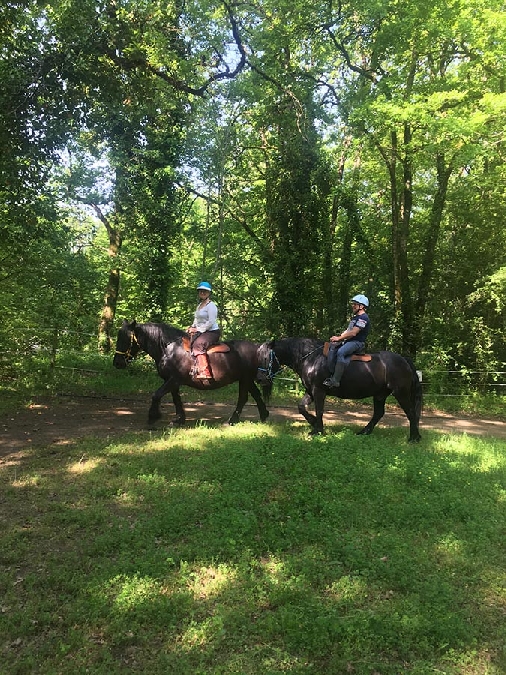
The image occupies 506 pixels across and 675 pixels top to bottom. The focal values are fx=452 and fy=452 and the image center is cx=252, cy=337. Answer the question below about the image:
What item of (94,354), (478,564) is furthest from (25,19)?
(478,564)

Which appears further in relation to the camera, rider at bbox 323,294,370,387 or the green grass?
rider at bbox 323,294,370,387

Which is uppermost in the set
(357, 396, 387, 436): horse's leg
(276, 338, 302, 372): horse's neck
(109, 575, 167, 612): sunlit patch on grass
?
(276, 338, 302, 372): horse's neck

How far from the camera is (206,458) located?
263 inches

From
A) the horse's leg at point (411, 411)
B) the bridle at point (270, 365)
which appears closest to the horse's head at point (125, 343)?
the bridle at point (270, 365)

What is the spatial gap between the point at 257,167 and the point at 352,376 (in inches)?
403

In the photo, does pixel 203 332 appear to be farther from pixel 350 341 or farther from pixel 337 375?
pixel 350 341

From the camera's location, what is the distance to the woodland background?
33.1 ft

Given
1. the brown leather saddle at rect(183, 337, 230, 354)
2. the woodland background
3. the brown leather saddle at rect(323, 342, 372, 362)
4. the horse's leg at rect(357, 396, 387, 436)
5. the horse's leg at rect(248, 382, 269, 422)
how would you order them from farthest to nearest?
the woodland background
the horse's leg at rect(248, 382, 269, 422)
the horse's leg at rect(357, 396, 387, 436)
the brown leather saddle at rect(183, 337, 230, 354)
the brown leather saddle at rect(323, 342, 372, 362)

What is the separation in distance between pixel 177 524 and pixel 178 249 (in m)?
11.3

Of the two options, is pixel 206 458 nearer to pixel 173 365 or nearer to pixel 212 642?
pixel 173 365

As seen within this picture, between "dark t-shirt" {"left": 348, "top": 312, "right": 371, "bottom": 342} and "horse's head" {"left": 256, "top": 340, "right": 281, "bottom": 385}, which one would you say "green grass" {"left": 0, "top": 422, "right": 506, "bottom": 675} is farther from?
"dark t-shirt" {"left": 348, "top": 312, "right": 371, "bottom": 342}

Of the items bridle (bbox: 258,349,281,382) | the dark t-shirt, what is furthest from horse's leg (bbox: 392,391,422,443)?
bridle (bbox: 258,349,281,382)

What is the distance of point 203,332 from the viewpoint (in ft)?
28.8

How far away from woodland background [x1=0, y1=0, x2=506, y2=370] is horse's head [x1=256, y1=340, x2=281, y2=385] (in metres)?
5.24
